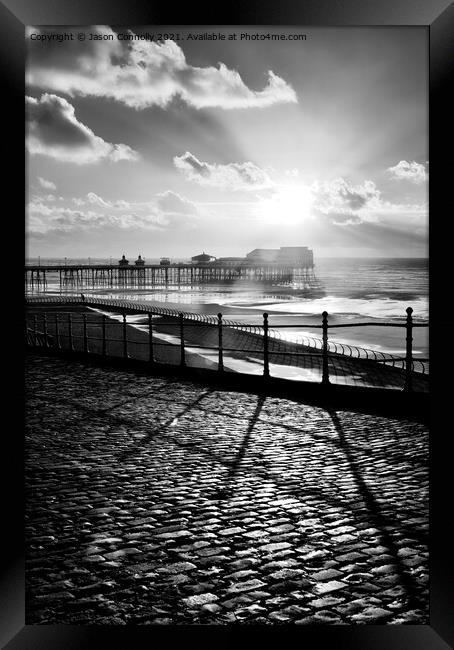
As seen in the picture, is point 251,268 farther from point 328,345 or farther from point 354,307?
point 328,345

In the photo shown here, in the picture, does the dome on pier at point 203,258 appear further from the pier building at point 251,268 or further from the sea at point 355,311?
the sea at point 355,311

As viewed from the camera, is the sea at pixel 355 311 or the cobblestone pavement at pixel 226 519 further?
the sea at pixel 355 311

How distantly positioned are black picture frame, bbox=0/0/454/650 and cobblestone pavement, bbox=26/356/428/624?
1.12 feet

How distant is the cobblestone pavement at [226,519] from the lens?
2.44 metres

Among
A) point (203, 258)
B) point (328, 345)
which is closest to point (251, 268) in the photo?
point (203, 258)

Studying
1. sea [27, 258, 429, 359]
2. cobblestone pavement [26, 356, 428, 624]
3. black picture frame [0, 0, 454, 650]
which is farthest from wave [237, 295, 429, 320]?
black picture frame [0, 0, 454, 650]

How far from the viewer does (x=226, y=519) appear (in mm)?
3457

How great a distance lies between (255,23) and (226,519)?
2.41m

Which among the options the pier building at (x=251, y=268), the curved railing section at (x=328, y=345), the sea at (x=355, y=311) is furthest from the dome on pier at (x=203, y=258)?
the curved railing section at (x=328, y=345)

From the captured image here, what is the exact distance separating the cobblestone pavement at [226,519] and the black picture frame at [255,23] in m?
0.34

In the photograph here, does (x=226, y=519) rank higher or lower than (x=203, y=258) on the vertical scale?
lower

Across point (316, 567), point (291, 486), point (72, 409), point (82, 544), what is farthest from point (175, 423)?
point (316, 567)
